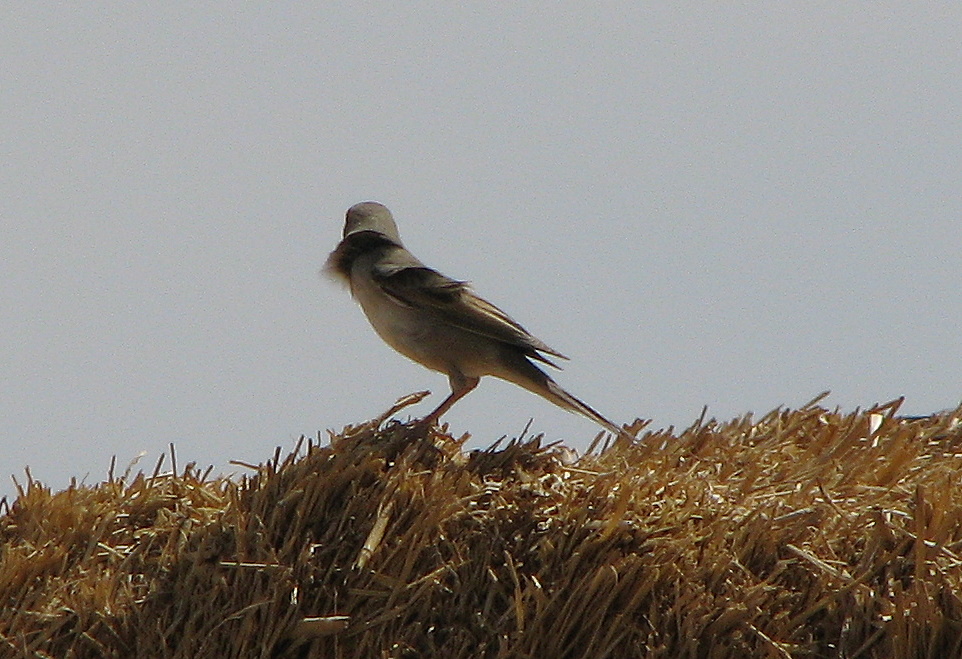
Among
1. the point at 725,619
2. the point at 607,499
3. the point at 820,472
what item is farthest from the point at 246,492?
the point at 820,472

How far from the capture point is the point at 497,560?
409cm

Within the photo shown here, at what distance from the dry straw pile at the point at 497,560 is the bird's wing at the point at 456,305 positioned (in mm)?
1198

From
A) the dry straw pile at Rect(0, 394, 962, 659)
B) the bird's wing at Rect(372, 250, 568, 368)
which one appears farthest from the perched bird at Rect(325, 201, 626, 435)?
the dry straw pile at Rect(0, 394, 962, 659)

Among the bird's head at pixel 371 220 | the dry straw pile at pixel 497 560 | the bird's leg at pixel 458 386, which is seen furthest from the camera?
the bird's head at pixel 371 220

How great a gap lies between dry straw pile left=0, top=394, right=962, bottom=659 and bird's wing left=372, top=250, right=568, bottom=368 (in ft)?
3.93

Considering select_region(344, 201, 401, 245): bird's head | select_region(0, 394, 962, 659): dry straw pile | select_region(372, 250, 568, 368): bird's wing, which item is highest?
select_region(344, 201, 401, 245): bird's head

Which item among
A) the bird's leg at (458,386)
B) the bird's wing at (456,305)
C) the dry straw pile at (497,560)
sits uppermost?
the bird's wing at (456,305)

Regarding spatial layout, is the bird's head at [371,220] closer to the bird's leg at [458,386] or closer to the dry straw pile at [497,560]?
the bird's leg at [458,386]

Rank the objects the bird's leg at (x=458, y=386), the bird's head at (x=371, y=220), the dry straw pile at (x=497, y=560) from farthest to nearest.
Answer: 1. the bird's head at (x=371, y=220)
2. the bird's leg at (x=458, y=386)
3. the dry straw pile at (x=497, y=560)

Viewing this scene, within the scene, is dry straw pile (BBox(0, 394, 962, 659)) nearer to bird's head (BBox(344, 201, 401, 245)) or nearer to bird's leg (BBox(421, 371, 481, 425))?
bird's leg (BBox(421, 371, 481, 425))

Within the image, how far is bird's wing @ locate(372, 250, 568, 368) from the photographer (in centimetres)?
571

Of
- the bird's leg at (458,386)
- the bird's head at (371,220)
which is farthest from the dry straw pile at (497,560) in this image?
the bird's head at (371,220)

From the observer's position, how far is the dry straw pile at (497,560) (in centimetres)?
388

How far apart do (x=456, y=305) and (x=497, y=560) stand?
1851 mm
